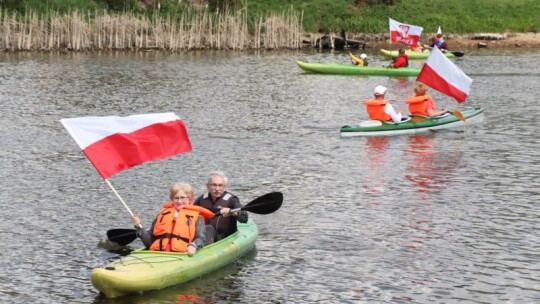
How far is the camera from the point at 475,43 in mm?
64500

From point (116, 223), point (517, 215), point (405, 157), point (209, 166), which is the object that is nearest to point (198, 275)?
point (116, 223)

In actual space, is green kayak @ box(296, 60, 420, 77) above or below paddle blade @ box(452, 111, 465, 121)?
below

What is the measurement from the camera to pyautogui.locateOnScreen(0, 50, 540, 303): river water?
14.2 meters

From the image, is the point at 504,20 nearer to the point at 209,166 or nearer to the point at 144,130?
the point at 209,166

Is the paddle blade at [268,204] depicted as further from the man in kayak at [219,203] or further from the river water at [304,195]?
the river water at [304,195]

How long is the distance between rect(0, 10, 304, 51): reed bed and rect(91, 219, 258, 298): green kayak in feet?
133

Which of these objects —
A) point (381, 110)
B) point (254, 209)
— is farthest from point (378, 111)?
point (254, 209)

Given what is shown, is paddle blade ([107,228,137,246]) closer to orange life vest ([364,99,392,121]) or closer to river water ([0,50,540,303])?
river water ([0,50,540,303])

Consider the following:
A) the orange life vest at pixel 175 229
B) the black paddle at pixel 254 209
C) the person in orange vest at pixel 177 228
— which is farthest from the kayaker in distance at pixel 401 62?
the orange life vest at pixel 175 229

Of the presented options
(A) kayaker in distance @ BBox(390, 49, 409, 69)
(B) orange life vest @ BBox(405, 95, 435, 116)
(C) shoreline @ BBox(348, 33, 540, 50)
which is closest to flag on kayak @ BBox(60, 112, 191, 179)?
(B) orange life vest @ BBox(405, 95, 435, 116)

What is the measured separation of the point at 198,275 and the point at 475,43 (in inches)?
2091

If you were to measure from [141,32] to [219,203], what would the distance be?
4295cm

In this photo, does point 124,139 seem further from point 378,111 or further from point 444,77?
point 444,77

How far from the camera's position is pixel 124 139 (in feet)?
48.6
